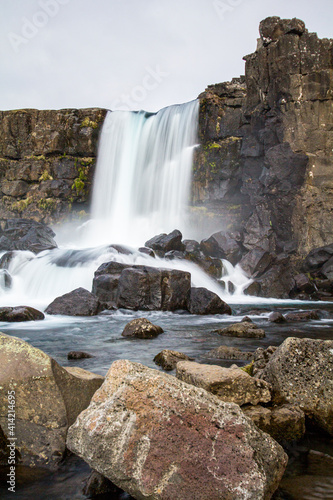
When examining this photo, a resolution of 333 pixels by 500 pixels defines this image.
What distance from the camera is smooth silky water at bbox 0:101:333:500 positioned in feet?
12.6

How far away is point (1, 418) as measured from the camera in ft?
11.5

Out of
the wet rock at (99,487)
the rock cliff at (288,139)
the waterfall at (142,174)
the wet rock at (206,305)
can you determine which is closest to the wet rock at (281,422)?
the wet rock at (99,487)

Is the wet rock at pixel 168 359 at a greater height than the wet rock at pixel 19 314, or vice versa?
the wet rock at pixel 168 359

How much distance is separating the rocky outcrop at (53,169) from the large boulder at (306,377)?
106 ft

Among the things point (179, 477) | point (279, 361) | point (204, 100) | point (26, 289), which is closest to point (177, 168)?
point (204, 100)

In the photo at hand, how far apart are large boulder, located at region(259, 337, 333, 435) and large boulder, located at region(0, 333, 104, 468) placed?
7.80 feet

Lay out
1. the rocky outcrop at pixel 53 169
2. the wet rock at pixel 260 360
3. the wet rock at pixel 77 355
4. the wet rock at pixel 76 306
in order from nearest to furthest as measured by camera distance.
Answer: the wet rock at pixel 260 360
the wet rock at pixel 77 355
the wet rock at pixel 76 306
the rocky outcrop at pixel 53 169

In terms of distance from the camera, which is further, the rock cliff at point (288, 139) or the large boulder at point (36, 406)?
the rock cliff at point (288, 139)

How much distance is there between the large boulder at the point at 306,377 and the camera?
4.19 meters

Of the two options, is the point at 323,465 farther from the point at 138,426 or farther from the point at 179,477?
the point at 138,426

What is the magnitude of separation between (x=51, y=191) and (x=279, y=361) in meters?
33.1

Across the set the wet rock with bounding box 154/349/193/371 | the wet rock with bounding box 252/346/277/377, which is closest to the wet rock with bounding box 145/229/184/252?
the wet rock with bounding box 154/349/193/371

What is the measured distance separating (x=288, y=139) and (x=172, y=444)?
24.7 m

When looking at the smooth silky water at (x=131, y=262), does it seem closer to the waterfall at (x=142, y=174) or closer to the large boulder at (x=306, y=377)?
the waterfall at (x=142, y=174)
